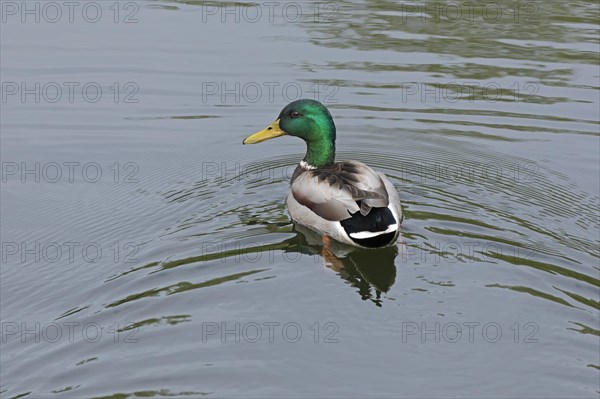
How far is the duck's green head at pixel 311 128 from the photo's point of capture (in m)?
10.5

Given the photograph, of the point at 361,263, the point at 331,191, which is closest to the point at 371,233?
the point at 361,263

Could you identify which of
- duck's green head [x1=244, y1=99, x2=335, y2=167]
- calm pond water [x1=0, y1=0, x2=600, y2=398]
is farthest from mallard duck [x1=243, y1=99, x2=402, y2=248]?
calm pond water [x1=0, y1=0, x2=600, y2=398]

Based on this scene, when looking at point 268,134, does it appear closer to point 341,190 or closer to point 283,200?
point 283,200

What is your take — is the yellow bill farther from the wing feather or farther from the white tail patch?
the white tail patch

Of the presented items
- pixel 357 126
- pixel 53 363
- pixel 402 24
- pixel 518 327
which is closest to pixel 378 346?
pixel 518 327

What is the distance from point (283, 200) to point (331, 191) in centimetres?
95

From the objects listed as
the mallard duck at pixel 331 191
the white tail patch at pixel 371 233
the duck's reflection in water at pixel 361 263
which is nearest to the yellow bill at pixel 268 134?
the mallard duck at pixel 331 191

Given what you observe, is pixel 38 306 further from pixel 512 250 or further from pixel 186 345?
pixel 512 250

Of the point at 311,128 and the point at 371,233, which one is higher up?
the point at 311,128

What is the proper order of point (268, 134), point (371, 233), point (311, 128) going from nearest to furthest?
point (371, 233) < point (311, 128) < point (268, 134)

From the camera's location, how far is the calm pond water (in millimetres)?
7348

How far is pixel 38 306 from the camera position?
27.6ft

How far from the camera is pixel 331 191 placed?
971cm

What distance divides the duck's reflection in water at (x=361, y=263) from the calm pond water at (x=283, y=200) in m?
0.03
